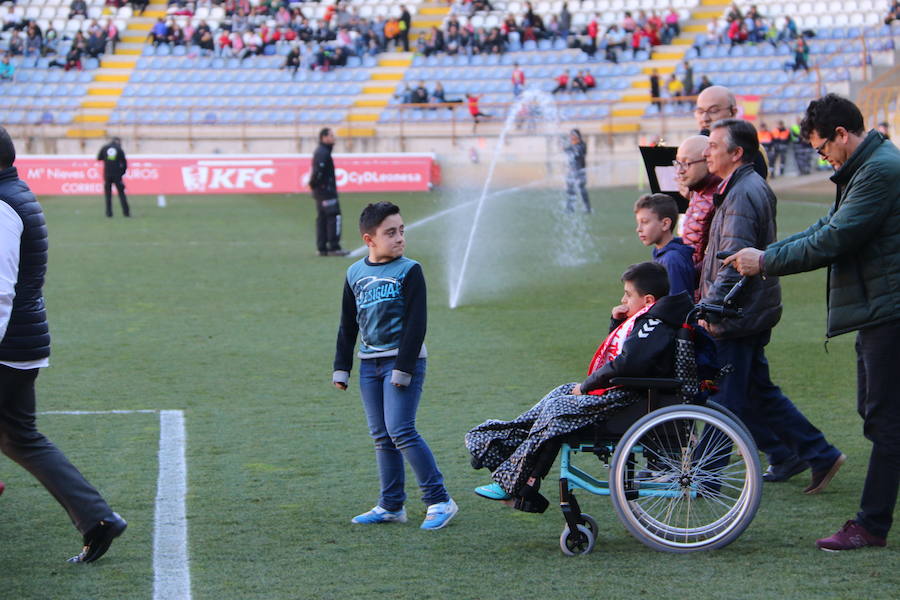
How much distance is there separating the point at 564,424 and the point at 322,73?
3756 cm

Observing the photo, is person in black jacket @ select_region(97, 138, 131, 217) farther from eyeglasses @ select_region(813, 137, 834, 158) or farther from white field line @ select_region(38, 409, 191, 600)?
eyeglasses @ select_region(813, 137, 834, 158)

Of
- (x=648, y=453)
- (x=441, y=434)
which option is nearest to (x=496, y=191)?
(x=441, y=434)

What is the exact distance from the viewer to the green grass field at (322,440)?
4562 millimetres

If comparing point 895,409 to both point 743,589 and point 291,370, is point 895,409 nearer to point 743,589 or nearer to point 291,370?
point 743,589

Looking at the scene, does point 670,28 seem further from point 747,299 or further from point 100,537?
point 100,537

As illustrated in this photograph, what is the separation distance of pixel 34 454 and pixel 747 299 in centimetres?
324

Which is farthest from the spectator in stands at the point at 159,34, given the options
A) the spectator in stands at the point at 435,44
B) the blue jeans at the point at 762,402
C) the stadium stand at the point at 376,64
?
the blue jeans at the point at 762,402

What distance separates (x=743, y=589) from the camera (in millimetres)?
4367

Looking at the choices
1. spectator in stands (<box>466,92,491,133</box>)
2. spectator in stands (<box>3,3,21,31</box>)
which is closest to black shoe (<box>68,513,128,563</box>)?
spectator in stands (<box>466,92,491,133</box>)

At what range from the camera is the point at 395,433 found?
521cm

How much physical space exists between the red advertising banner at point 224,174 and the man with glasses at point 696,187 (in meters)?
26.0

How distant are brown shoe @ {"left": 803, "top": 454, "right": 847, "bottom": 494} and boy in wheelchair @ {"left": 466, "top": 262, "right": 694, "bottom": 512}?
4.65ft

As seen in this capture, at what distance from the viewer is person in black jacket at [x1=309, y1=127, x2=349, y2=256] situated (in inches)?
666

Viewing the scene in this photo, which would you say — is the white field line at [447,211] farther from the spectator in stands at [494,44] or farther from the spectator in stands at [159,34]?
the spectator in stands at [159,34]
